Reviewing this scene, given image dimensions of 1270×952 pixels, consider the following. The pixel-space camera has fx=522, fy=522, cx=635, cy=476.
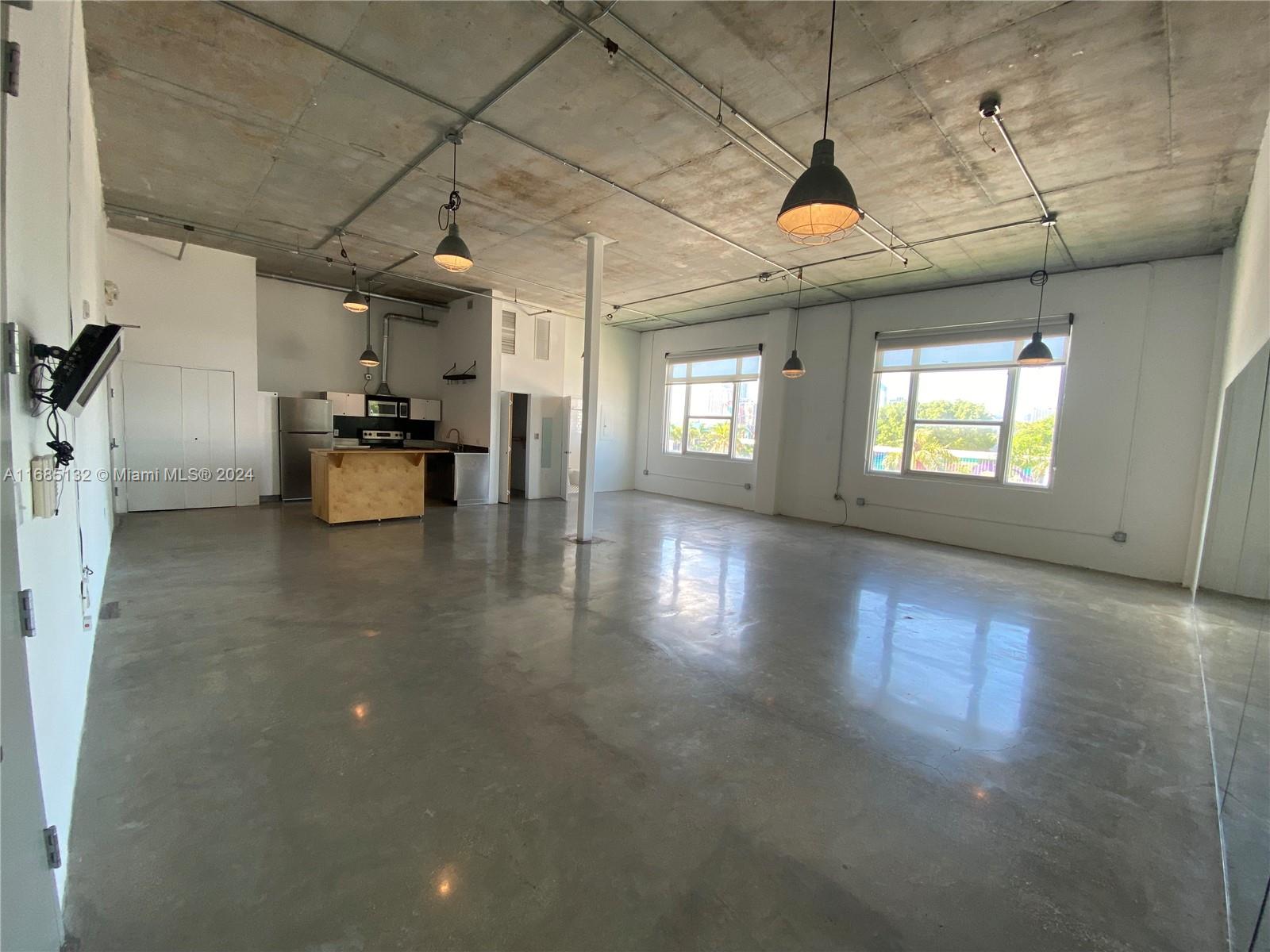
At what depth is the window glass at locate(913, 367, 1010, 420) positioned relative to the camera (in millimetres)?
7234

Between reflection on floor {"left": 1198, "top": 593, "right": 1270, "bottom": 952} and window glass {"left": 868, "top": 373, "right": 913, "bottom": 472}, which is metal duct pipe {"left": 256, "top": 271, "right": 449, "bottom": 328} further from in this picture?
reflection on floor {"left": 1198, "top": 593, "right": 1270, "bottom": 952}

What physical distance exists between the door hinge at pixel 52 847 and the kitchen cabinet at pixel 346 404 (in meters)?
8.33

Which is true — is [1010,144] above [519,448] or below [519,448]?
above

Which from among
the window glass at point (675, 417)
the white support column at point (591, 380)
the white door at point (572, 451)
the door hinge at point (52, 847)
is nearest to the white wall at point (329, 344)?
the white door at point (572, 451)

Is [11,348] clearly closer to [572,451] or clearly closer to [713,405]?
[572,451]

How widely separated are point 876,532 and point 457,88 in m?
7.81

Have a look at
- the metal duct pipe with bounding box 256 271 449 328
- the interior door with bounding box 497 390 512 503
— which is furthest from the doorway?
the metal duct pipe with bounding box 256 271 449 328

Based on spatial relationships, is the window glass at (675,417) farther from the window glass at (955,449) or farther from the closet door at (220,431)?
the closet door at (220,431)

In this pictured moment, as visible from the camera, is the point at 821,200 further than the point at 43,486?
Yes

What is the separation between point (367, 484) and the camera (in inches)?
277

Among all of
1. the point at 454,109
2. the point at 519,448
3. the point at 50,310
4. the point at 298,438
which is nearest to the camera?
the point at 50,310

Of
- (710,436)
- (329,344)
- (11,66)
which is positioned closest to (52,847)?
(11,66)

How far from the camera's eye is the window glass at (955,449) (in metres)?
7.31

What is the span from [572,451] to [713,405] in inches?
122
